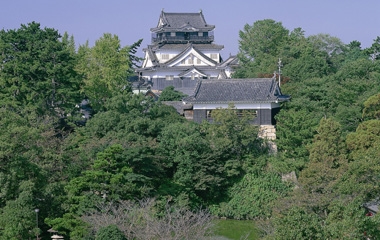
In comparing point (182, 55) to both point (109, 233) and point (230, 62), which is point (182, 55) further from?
point (109, 233)

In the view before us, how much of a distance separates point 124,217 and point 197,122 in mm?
10211

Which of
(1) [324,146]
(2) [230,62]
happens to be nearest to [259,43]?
(2) [230,62]

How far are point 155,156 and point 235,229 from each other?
11.8 ft

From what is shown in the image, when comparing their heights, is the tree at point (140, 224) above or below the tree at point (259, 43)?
below

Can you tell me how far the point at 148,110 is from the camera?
82.0 feet

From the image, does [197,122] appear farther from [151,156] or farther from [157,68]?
[157,68]

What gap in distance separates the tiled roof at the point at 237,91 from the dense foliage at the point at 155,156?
952 mm

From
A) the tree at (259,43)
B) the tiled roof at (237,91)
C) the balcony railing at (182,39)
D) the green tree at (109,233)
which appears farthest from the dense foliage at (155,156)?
the balcony railing at (182,39)

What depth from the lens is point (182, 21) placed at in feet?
149

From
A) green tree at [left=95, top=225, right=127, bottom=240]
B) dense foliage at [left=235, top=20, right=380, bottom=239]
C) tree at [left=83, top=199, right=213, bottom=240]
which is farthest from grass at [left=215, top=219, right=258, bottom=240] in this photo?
green tree at [left=95, top=225, right=127, bottom=240]

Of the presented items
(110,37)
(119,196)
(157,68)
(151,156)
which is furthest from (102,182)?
(157,68)

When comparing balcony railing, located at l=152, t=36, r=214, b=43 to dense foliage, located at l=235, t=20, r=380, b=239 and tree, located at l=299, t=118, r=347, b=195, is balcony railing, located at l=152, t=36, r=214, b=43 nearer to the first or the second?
dense foliage, located at l=235, t=20, r=380, b=239

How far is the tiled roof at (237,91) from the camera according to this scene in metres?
25.3

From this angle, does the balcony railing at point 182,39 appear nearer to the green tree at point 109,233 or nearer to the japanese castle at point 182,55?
the japanese castle at point 182,55
